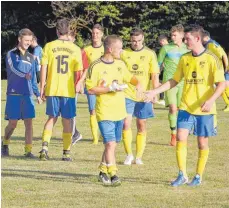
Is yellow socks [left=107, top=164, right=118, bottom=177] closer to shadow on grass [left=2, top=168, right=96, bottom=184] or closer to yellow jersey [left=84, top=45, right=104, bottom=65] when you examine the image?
shadow on grass [left=2, top=168, right=96, bottom=184]

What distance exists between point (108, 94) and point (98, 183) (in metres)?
1.09

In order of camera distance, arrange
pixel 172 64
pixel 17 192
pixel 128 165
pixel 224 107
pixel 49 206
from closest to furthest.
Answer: pixel 49 206, pixel 17 192, pixel 128 165, pixel 172 64, pixel 224 107

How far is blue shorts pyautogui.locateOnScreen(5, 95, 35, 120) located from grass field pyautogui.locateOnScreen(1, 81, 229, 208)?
2.07 ft

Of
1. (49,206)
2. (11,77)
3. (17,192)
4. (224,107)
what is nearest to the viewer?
(49,206)

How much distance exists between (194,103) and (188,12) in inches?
1321

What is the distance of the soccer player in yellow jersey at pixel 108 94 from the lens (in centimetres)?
1037

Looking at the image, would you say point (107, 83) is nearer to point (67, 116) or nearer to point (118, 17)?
point (67, 116)

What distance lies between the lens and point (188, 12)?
4338 cm

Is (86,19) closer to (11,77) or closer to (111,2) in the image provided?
(111,2)

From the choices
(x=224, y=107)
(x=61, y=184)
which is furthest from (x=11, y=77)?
(x=224, y=107)

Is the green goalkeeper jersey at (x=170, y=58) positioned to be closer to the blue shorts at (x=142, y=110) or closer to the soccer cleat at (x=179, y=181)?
the blue shorts at (x=142, y=110)

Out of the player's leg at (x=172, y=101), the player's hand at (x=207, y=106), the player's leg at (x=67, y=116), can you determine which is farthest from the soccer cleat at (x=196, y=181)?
the player's leg at (x=172, y=101)

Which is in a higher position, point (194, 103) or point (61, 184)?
point (194, 103)

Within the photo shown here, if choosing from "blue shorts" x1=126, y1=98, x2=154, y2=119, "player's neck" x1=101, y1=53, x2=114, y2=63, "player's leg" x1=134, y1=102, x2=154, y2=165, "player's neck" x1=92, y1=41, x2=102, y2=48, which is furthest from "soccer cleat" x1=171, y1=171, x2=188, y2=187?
"player's neck" x1=92, y1=41, x2=102, y2=48
